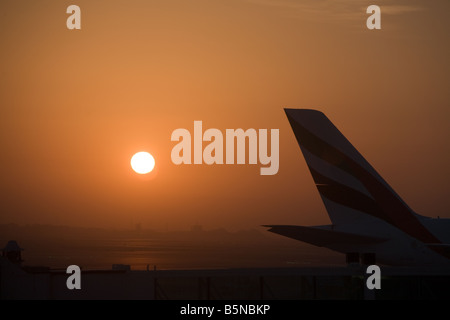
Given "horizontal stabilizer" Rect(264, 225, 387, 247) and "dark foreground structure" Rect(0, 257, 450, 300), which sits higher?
"horizontal stabilizer" Rect(264, 225, 387, 247)

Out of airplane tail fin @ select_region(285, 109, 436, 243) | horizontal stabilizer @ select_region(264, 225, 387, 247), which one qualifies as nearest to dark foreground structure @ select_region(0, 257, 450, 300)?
horizontal stabilizer @ select_region(264, 225, 387, 247)

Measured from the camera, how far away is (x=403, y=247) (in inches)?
1469

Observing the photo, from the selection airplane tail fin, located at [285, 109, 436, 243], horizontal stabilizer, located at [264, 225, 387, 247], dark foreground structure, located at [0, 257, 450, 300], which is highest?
airplane tail fin, located at [285, 109, 436, 243]

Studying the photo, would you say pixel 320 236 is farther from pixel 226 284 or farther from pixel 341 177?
pixel 226 284

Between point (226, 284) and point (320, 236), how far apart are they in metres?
6.63

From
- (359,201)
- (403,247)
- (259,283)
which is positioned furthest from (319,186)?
(259,283)

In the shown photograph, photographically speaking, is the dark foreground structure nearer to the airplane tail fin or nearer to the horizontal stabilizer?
the horizontal stabilizer

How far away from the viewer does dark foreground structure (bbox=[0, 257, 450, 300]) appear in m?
29.7

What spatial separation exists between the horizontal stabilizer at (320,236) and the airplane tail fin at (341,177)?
206cm

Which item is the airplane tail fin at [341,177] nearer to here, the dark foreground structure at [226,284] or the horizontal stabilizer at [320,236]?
the horizontal stabilizer at [320,236]

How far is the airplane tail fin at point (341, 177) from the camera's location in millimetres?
38875

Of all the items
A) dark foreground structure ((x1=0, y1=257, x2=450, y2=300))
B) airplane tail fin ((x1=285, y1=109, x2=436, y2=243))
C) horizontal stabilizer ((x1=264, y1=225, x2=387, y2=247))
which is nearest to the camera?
dark foreground structure ((x1=0, y1=257, x2=450, y2=300))

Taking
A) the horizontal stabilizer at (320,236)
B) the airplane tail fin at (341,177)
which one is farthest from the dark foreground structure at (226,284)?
the airplane tail fin at (341,177)

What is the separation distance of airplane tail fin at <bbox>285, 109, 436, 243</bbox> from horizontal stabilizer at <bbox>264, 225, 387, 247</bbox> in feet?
6.76
